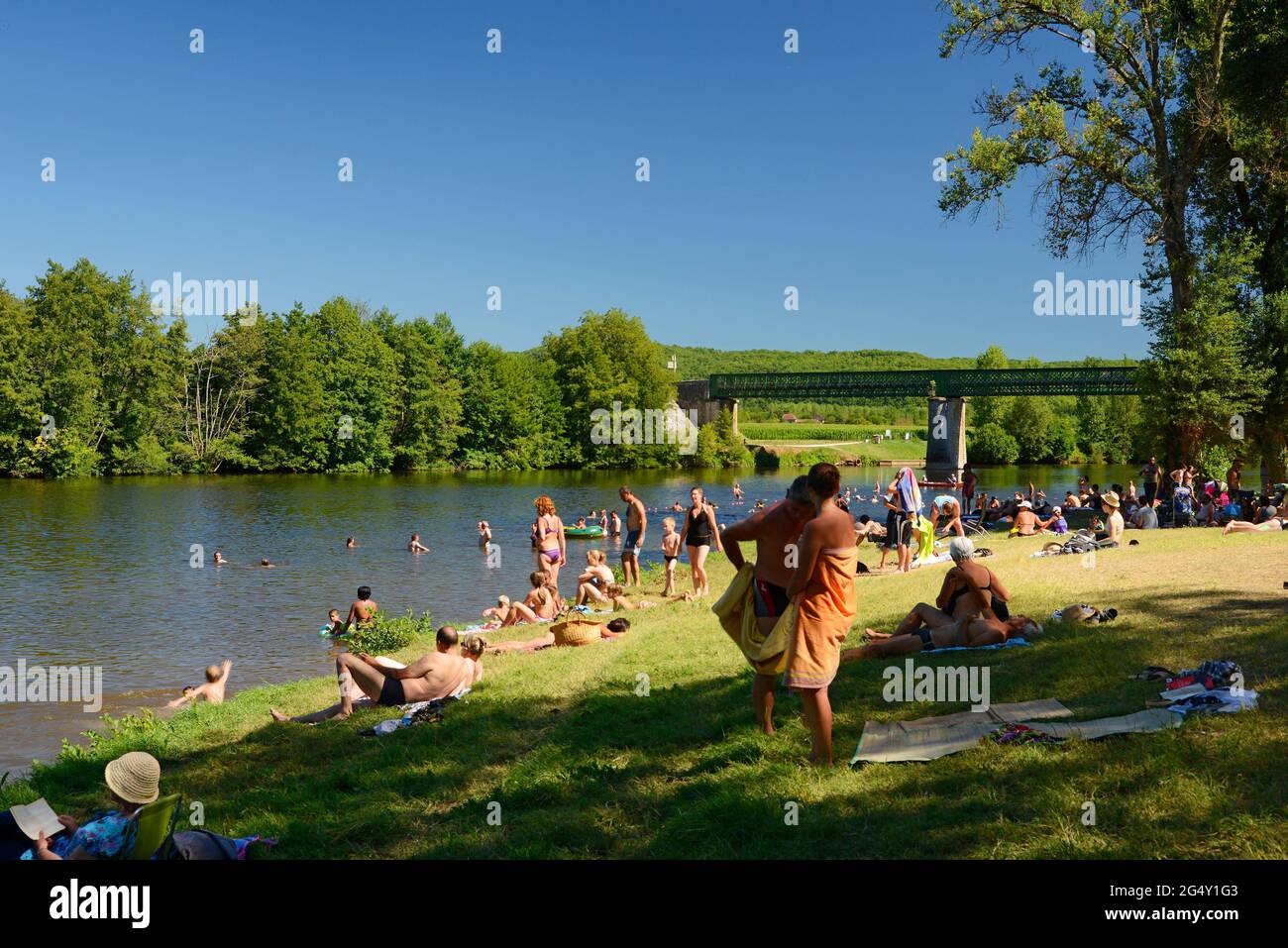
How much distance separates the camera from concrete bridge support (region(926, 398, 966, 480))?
82.4 metres

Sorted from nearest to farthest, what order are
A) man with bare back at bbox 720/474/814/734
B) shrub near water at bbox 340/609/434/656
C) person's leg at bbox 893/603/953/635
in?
man with bare back at bbox 720/474/814/734 → person's leg at bbox 893/603/953/635 → shrub near water at bbox 340/609/434/656

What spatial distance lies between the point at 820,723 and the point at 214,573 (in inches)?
932

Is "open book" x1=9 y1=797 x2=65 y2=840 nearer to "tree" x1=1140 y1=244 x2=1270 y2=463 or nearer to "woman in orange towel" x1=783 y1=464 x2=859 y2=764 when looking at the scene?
"woman in orange towel" x1=783 y1=464 x2=859 y2=764

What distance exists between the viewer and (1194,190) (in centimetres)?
2564

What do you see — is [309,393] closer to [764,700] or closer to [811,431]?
[811,431]

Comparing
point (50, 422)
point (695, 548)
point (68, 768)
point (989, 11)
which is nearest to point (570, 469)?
A: point (50, 422)

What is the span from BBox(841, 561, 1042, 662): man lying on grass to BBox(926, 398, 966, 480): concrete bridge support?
73.8 metres

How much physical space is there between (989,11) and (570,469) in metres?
67.3

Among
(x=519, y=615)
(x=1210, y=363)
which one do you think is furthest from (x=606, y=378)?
(x=519, y=615)

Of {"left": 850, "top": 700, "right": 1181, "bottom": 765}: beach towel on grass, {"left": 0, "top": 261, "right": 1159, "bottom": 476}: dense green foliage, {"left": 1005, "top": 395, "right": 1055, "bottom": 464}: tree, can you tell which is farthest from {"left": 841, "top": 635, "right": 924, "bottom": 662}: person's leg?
{"left": 1005, "top": 395, "right": 1055, "bottom": 464}: tree

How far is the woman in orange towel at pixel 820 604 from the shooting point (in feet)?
21.7

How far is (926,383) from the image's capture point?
333ft
